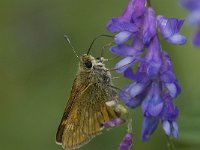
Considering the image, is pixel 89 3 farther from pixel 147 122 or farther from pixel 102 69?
pixel 147 122

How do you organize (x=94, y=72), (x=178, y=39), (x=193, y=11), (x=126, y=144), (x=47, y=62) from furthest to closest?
(x=47, y=62) → (x=94, y=72) → (x=126, y=144) → (x=178, y=39) → (x=193, y=11)

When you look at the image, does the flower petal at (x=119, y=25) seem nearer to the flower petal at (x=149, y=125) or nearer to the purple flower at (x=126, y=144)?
the flower petal at (x=149, y=125)

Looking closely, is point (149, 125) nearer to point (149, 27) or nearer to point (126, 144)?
point (126, 144)

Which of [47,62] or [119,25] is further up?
[119,25]

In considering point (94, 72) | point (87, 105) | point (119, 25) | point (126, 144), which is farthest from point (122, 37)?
point (87, 105)

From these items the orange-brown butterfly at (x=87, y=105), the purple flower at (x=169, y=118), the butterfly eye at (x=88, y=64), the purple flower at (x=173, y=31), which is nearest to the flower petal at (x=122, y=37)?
the purple flower at (x=173, y=31)

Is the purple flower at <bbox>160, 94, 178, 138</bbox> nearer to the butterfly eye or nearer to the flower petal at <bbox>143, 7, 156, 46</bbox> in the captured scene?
the flower petal at <bbox>143, 7, 156, 46</bbox>

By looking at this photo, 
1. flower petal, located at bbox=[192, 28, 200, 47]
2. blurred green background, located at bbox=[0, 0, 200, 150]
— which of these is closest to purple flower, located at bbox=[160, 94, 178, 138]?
flower petal, located at bbox=[192, 28, 200, 47]

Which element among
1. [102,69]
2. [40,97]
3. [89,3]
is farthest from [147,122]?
[89,3]
